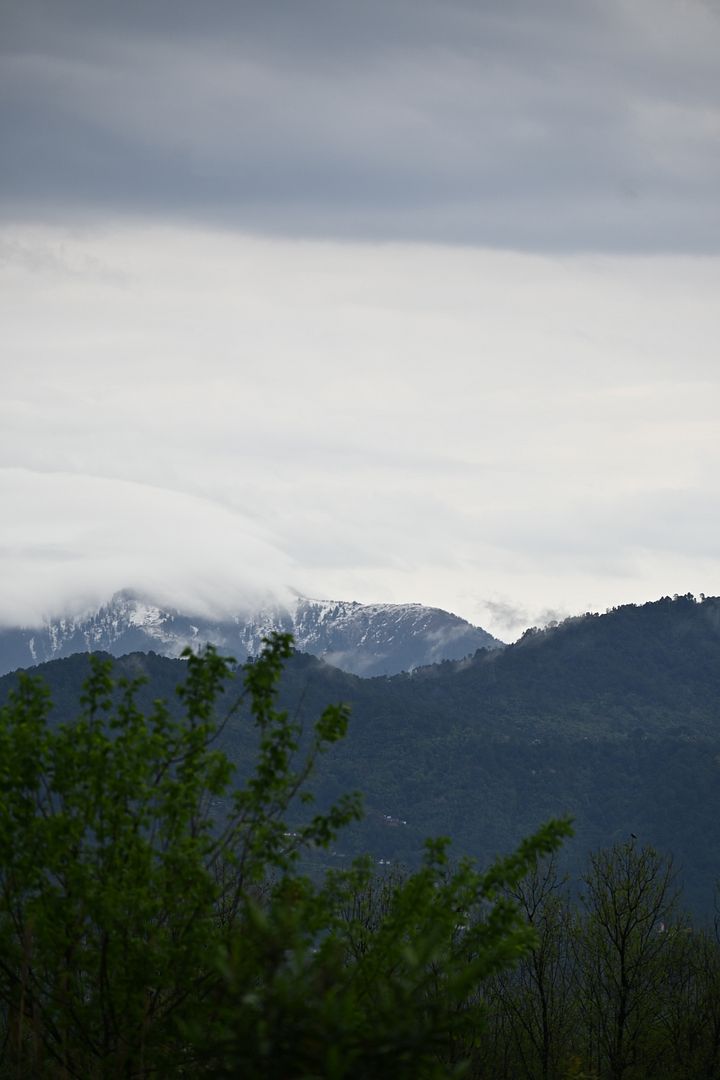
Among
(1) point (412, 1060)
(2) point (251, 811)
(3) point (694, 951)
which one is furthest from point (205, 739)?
(3) point (694, 951)

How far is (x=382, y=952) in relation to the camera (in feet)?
60.8

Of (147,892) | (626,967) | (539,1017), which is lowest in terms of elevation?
(539,1017)

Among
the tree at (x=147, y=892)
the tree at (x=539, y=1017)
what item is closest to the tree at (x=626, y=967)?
the tree at (x=539, y=1017)

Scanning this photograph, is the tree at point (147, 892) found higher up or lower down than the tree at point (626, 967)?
higher up

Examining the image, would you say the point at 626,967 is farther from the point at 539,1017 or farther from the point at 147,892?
the point at 147,892

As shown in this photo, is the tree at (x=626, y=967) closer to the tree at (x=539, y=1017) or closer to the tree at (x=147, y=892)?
the tree at (x=539, y=1017)

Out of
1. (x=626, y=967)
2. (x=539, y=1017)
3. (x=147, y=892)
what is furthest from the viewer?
(x=539, y=1017)

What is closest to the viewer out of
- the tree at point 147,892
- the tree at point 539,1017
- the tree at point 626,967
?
the tree at point 147,892

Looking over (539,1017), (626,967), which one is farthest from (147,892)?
(539,1017)

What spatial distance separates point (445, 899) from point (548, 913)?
43.0 m

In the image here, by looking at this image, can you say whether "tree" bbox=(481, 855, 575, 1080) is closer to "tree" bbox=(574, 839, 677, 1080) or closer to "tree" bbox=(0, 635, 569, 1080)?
"tree" bbox=(574, 839, 677, 1080)

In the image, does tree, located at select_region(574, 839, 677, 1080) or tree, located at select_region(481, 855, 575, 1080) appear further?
tree, located at select_region(481, 855, 575, 1080)

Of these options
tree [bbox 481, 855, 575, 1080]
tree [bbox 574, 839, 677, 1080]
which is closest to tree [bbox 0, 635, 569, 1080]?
tree [bbox 574, 839, 677, 1080]

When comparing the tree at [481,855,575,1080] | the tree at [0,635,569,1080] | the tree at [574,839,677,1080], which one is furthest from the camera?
the tree at [481,855,575,1080]
